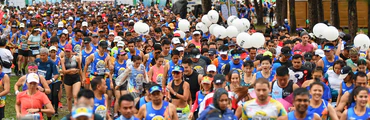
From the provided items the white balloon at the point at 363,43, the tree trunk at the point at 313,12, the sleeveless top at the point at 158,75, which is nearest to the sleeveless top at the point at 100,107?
the sleeveless top at the point at 158,75

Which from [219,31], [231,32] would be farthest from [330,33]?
[219,31]

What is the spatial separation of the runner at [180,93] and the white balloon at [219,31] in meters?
6.83

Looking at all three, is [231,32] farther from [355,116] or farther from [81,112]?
[81,112]

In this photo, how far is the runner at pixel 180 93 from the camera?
10.1 metres

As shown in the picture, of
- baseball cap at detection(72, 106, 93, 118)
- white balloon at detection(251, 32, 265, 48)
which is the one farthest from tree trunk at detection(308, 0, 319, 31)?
baseball cap at detection(72, 106, 93, 118)

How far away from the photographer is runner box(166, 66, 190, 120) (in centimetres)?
1005

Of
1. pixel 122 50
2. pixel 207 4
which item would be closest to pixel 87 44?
pixel 122 50

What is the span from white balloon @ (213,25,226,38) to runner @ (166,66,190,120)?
683 centimetres

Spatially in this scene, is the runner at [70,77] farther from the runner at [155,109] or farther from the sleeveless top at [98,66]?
the runner at [155,109]

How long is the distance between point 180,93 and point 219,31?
7136 mm

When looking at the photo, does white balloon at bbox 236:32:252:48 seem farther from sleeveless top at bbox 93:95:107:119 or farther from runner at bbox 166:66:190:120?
sleeveless top at bbox 93:95:107:119

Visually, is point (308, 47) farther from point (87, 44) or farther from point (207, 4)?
point (207, 4)

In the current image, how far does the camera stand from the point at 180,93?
10.1 m

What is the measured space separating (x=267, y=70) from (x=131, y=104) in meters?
3.39
